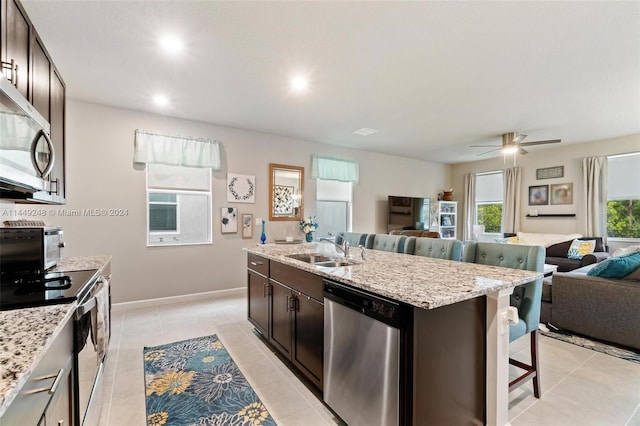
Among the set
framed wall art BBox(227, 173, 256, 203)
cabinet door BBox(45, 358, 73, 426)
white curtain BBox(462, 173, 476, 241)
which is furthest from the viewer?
white curtain BBox(462, 173, 476, 241)

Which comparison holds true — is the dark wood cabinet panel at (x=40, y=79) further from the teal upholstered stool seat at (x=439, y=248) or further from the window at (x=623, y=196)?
the window at (x=623, y=196)

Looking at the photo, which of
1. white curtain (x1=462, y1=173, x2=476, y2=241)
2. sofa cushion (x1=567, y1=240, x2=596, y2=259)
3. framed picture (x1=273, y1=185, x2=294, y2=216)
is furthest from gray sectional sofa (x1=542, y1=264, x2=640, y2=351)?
white curtain (x1=462, y1=173, x2=476, y2=241)

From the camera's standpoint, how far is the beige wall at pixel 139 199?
3.65 metres

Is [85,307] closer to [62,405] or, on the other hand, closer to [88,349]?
[88,349]

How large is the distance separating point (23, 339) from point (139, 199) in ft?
11.8

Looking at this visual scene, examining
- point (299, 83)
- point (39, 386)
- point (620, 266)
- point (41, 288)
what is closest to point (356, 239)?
point (299, 83)

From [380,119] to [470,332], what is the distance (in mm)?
3433

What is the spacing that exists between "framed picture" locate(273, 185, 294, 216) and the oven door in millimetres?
3457

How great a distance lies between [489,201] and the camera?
7148 millimetres

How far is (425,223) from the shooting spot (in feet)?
23.5

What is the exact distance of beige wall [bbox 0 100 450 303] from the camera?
12.0 feet

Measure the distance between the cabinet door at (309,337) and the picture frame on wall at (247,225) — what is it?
2808 millimetres

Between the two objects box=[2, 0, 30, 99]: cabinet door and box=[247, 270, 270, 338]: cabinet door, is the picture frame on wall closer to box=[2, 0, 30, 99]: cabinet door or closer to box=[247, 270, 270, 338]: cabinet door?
box=[247, 270, 270, 338]: cabinet door

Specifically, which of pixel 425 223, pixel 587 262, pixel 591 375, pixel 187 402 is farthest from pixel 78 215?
pixel 587 262
